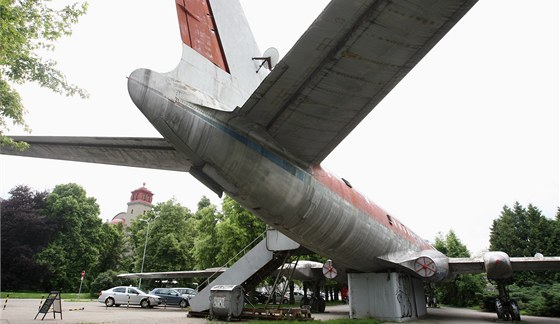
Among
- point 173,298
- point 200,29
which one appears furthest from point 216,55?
point 173,298

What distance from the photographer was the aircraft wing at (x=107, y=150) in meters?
6.03

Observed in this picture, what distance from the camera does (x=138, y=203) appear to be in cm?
8606

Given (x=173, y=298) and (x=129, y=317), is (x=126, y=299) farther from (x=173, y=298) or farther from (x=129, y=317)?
(x=129, y=317)

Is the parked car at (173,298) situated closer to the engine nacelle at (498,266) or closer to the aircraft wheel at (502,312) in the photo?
the aircraft wheel at (502,312)

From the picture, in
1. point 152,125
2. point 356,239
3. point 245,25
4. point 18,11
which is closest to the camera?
point 152,125

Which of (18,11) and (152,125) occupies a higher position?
(18,11)

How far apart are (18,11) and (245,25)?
5.57m

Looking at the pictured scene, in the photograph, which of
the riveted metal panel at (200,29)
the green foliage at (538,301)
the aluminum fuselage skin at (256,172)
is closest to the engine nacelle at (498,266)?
the aluminum fuselage skin at (256,172)

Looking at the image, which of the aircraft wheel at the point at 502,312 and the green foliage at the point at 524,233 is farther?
the green foliage at the point at 524,233

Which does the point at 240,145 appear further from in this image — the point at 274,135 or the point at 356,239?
the point at 356,239

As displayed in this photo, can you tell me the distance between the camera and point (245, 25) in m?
7.80

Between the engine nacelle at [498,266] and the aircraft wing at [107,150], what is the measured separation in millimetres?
11895

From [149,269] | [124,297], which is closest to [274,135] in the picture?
[124,297]

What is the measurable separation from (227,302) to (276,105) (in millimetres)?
8528
